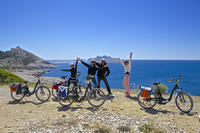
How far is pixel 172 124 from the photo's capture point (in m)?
5.42

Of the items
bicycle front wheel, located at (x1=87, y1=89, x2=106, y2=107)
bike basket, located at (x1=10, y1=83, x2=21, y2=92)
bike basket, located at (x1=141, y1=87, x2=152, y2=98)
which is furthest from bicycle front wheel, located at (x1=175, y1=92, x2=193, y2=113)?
bike basket, located at (x1=10, y1=83, x2=21, y2=92)

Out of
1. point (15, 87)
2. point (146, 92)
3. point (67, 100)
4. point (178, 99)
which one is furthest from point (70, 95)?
point (178, 99)

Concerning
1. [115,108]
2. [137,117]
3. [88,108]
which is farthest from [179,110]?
[88,108]

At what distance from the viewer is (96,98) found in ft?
24.0

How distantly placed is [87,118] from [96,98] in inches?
62.3

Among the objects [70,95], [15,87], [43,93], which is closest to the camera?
[70,95]

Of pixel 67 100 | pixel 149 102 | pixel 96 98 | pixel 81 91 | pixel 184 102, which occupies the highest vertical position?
pixel 81 91

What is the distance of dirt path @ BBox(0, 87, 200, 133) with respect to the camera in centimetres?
504

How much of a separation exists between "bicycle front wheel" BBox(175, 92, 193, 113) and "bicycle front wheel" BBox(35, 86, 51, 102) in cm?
706

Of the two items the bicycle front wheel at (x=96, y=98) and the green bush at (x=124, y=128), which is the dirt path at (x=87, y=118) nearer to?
the green bush at (x=124, y=128)

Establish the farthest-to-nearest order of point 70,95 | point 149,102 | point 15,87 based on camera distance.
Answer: point 15,87
point 70,95
point 149,102

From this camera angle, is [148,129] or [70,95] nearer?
[148,129]

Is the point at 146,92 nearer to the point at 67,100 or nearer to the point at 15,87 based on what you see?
the point at 67,100

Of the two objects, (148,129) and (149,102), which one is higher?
(149,102)
